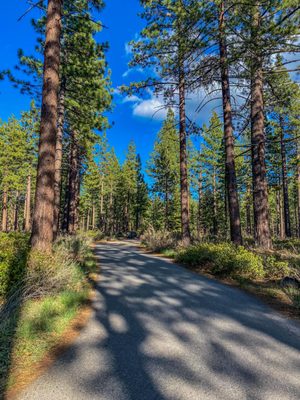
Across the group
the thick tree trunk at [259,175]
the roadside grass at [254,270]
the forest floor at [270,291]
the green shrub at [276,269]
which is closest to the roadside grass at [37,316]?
the forest floor at [270,291]

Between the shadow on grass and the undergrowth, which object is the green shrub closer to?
the undergrowth

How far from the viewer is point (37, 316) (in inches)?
151

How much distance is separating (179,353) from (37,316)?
7.31 feet

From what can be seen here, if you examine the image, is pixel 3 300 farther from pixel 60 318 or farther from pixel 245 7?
pixel 245 7

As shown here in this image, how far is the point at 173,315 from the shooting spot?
4496 millimetres

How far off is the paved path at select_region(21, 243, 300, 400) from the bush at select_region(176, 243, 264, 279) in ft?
5.95

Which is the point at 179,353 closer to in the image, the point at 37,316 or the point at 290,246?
the point at 37,316

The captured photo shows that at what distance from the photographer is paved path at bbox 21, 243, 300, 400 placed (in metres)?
Result: 2.49

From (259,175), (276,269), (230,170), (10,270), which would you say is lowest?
(276,269)

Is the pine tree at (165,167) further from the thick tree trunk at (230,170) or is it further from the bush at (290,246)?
the thick tree trunk at (230,170)

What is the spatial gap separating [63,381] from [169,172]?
3066 cm

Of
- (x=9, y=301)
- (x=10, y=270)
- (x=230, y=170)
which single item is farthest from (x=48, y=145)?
(x=230, y=170)

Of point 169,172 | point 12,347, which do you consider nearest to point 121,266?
point 12,347

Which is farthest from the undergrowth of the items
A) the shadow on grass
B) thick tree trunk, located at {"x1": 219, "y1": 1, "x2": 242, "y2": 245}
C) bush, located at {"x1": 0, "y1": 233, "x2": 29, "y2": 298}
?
bush, located at {"x1": 0, "y1": 233, "x2": 29, "y2": 298}
